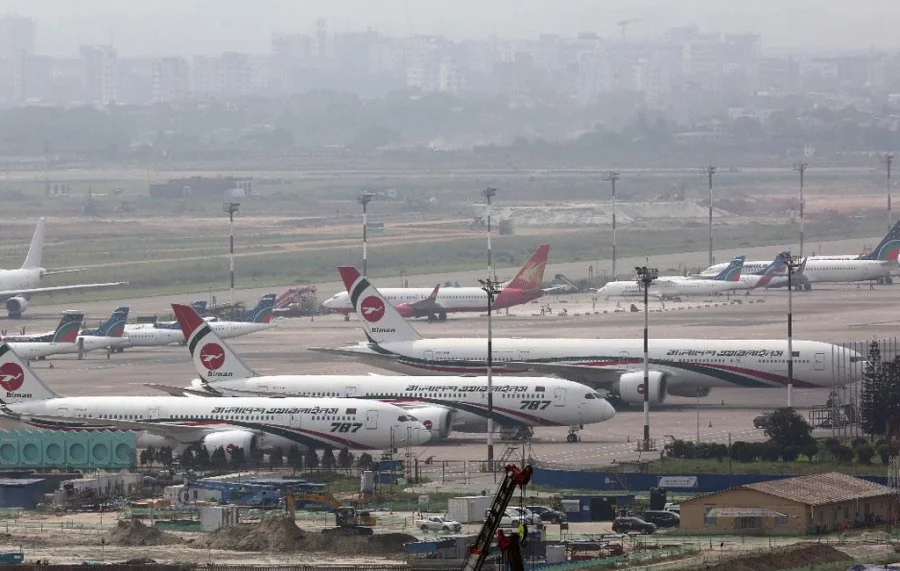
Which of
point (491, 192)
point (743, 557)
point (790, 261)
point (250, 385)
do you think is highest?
point (491, 192)

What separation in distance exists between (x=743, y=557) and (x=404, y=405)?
104 feet

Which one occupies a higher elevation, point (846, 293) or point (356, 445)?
point (846, 293)

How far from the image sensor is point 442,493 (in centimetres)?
7700

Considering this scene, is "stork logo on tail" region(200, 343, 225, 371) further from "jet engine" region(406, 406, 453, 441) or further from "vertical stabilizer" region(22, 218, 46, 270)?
"vertical stabilizer" region(22, 218, 46, 270)

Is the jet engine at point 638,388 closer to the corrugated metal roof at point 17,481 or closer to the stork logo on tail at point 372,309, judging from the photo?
the stork logo on tail at point 372,309

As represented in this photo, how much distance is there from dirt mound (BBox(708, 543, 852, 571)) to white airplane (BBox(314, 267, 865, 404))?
3931cm

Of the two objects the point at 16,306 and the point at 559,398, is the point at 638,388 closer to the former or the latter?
the point at 559,398

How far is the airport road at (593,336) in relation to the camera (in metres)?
92.1

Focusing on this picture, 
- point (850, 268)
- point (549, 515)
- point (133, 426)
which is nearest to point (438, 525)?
point (549, 515)

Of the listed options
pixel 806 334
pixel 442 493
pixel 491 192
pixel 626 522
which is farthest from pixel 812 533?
Result: pixel 491 192

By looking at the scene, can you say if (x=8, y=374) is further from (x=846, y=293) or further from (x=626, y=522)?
(x=846, y=293)

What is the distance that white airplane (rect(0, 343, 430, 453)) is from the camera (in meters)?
85.9

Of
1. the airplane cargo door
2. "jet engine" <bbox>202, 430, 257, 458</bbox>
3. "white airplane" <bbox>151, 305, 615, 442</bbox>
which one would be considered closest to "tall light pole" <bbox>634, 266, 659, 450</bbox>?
"white airplane" <bbox>151, 305, 615, 442</bbox>

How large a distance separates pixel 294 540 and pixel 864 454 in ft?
91.1
